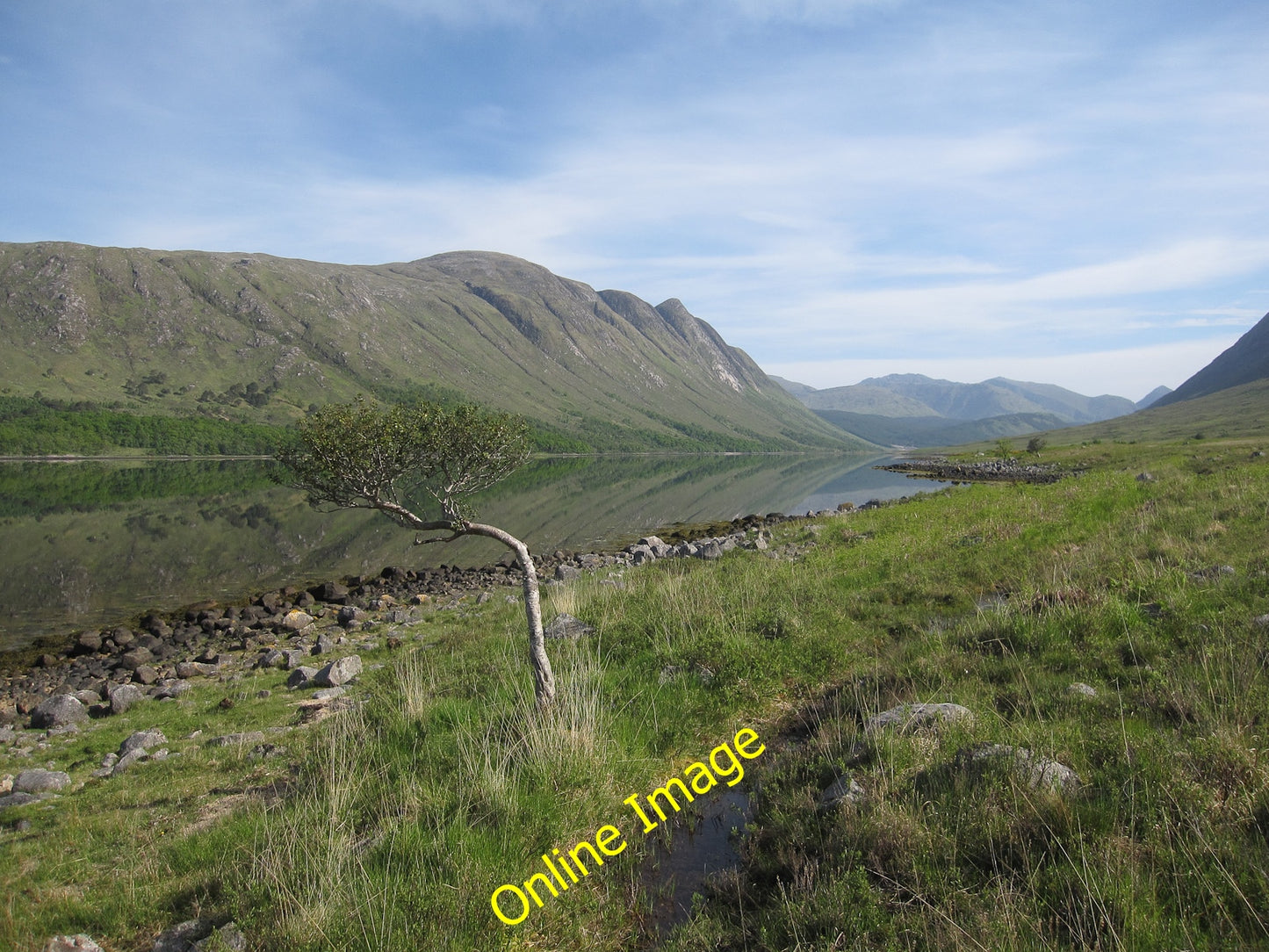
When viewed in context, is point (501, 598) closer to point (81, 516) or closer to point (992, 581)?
point (992, 581)

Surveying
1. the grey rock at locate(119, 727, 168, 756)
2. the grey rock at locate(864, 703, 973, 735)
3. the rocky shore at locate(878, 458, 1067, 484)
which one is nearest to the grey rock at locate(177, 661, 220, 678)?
the grey rock at locate(119, 727, 168, 756)

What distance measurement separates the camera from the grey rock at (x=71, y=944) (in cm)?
568

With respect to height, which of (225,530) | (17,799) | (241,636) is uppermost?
(225,530)

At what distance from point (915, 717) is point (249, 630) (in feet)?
76.5

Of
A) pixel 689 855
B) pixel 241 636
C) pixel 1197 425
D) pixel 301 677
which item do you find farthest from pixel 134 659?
pixel 1197 425

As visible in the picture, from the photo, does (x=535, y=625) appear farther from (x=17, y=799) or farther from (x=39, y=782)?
(x=39, y=782)

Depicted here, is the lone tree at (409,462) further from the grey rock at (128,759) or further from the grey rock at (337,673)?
the grey rock at (337,673)

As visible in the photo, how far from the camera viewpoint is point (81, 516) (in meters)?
53.7

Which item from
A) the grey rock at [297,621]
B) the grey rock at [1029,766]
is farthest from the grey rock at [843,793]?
the grey rock at [297,621]

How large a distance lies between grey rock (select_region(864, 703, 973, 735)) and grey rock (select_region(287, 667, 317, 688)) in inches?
539

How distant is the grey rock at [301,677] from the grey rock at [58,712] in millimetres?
4471

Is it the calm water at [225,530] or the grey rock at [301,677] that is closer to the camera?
the grey rock at [301,677]

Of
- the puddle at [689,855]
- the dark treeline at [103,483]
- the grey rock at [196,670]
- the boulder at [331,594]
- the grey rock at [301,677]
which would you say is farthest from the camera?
the dark treeline at [103,483]

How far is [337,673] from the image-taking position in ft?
51.3
